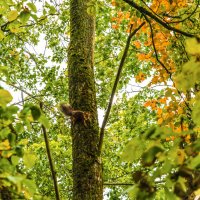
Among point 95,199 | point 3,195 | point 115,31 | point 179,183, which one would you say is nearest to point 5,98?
point 3,195

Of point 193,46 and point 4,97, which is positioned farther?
point 4,97

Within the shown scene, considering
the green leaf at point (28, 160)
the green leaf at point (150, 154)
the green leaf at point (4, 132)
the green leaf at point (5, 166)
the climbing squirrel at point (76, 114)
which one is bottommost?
the green leaf at point (150, 154)

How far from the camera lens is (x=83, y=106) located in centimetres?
326

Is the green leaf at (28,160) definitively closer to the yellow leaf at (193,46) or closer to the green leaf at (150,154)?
the green leaf at (150,154)

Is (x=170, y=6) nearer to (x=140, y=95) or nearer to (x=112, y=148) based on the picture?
(x=140, y=95)

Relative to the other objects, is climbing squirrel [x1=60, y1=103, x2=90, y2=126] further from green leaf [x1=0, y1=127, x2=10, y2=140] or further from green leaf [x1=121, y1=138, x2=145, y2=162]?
green leaf [x1=121, y1=138, x2=145, y2=162]

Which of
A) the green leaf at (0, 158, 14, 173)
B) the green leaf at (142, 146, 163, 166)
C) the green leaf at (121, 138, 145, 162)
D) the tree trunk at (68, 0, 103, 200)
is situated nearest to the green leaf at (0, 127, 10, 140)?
the green leaf at (0, 158, 14, 173)

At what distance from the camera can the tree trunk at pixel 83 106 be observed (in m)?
2.83

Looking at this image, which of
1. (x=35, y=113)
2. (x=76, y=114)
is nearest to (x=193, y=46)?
(x=35, y=113)

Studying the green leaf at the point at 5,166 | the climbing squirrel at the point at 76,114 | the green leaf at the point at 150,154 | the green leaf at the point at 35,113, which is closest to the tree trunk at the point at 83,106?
the climbing squirrel at the point at 76,114

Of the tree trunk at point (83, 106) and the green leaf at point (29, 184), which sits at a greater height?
the tree trunk at point (83, 106)

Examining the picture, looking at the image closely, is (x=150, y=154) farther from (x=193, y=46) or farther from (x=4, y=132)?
(x=4, y=132)

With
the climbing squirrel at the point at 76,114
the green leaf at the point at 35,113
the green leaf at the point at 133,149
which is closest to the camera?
the green leaf at the point at 133,149

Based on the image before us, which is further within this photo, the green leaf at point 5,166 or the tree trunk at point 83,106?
the tree trunk at point 83,106
